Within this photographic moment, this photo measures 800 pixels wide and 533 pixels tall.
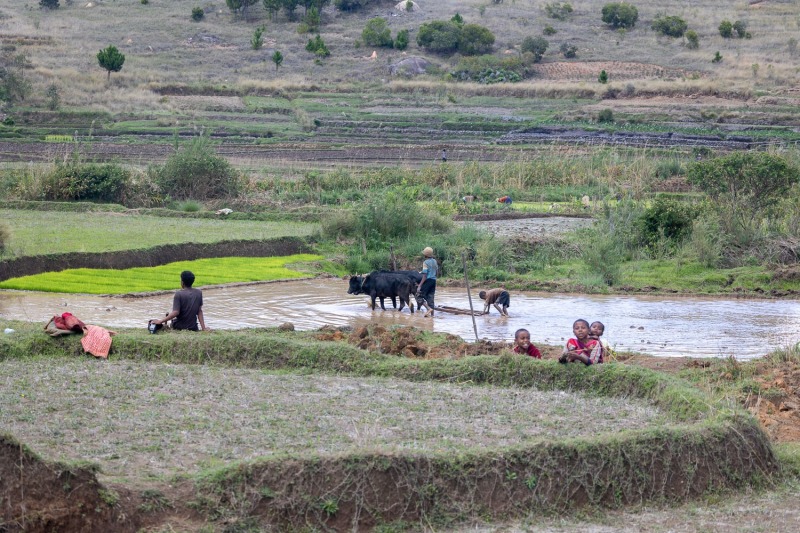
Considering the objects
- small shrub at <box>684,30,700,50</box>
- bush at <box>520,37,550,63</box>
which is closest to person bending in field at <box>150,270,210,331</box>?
bush at <box>520,37,550,63</box>

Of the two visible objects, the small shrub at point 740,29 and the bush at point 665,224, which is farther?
the small shrub at point 740,29

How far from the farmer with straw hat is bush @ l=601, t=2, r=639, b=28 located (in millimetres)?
77804

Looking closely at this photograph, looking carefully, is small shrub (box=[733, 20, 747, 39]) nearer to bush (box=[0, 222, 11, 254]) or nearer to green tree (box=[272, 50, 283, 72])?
green tree (box=[272, 50, 283, 72])

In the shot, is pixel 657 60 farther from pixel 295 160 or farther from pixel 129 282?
pixel 129 282

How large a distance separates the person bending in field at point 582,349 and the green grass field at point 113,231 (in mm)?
12565

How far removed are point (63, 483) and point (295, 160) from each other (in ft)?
119

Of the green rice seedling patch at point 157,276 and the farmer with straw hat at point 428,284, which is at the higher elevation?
the farmer with straw hat at point 428,284

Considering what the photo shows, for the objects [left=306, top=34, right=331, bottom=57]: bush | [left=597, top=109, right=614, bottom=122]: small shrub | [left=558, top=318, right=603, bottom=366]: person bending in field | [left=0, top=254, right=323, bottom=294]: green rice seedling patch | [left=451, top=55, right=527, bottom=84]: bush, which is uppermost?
[left=306, top=34, right=331, bottom=57]: bush

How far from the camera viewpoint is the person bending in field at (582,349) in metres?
10.8

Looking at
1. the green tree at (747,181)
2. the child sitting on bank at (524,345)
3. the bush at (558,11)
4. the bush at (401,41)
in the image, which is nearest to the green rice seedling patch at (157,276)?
the child sitting on bank at (524,345)

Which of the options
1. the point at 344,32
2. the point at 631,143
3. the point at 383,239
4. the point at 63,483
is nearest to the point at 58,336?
the point at 63,483

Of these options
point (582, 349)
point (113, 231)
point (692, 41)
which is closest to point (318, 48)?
point (692, 41)

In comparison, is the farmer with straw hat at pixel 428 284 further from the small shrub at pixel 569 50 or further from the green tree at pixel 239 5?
the green tree at pixel 239 5

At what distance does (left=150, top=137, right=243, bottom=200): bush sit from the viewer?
3002cm
